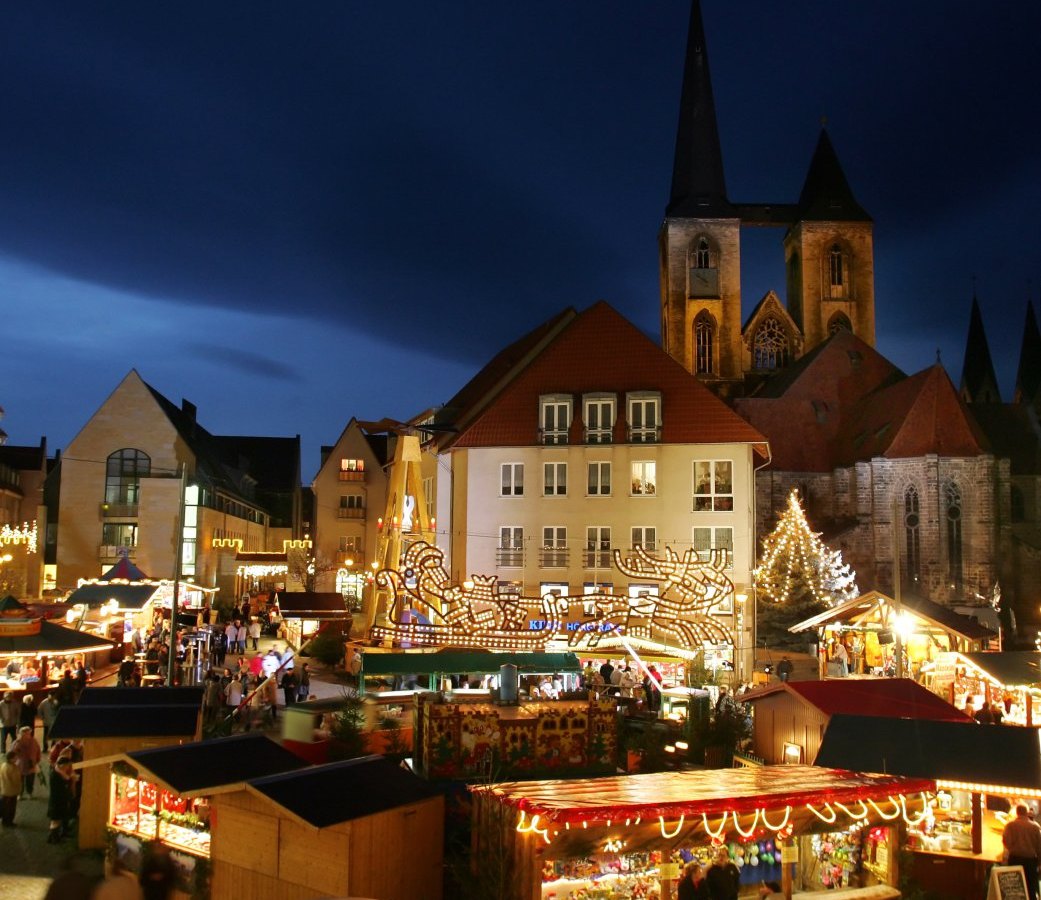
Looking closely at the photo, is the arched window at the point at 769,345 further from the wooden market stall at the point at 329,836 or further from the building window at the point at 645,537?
the wooden market stall at the point at 329,836

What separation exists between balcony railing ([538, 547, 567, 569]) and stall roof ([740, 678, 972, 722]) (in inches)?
708

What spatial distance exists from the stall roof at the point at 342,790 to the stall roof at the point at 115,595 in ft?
73.2

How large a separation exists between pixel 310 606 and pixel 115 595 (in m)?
7.03

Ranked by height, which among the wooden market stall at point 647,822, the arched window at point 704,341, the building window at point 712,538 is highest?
the arched window at point 704,341

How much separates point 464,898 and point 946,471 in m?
46.3

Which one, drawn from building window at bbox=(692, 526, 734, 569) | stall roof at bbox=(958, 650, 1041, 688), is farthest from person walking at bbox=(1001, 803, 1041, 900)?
building window at bbox=(692, 526, 734, 569)

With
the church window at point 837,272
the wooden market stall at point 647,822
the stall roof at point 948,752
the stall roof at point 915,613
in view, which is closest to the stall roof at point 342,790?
the wooden market stall at point 647,822

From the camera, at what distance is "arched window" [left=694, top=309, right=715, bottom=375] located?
75.6m

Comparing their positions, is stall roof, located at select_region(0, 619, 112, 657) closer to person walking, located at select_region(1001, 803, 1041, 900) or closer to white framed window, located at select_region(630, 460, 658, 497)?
person walking, located at select_region(1001, 803, 1041, 900)

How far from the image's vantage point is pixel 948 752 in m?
13.3

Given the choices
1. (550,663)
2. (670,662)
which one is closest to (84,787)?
(550,663)

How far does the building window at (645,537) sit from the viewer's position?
3516 centimetres

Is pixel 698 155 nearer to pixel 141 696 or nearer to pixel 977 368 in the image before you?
pixel 977 368

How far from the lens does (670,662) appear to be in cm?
2545
